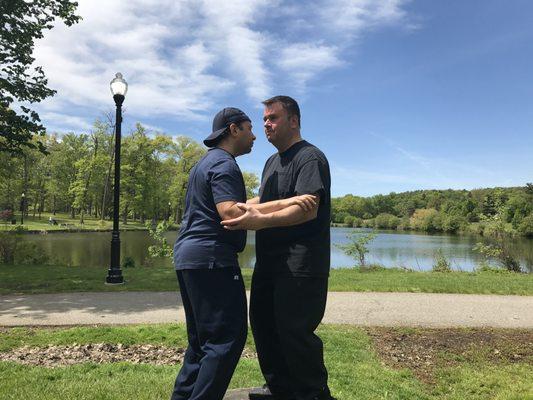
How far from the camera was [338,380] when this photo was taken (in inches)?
165

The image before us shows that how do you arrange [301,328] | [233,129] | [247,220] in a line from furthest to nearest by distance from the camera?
1. [233,129]
2. [301,328]
3. [247,220]

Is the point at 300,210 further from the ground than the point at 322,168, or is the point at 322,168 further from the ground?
the point at 322,168

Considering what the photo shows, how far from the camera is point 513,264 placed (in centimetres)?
1511

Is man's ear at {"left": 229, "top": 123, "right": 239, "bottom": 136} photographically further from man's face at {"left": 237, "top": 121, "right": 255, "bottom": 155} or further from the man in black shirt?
the man in black shirt

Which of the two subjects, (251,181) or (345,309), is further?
(251,181)

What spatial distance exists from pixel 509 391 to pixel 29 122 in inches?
487

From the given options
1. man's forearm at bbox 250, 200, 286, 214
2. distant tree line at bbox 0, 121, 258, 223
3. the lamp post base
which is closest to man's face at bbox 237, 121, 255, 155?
man's forearm at bbox 250, 200, 286, 214

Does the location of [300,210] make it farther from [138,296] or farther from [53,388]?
[138,296]

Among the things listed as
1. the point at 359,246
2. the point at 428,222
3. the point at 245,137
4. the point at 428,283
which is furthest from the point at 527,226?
the point at 245,137

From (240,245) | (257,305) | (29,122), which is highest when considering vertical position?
(29,122)

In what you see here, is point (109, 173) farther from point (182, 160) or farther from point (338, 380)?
point (338, 380)

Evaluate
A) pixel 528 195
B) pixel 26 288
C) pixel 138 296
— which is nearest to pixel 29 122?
pixel 26 288

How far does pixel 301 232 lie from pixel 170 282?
8631 millimetres

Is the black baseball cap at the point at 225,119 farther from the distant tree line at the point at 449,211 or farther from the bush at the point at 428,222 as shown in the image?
the bush at the point at 428,222
